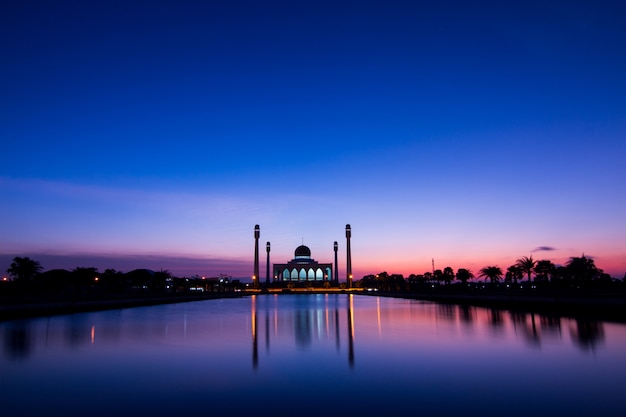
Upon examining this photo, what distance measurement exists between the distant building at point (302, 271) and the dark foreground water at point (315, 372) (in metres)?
113

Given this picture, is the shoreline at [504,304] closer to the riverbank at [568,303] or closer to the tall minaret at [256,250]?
the riverbank at [568,303]

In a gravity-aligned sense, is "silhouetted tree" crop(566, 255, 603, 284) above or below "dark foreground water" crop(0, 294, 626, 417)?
above

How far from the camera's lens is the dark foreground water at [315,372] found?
8953 millimetres

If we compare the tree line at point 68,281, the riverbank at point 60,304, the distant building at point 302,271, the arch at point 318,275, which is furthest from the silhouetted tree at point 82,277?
the arch at point 318,275

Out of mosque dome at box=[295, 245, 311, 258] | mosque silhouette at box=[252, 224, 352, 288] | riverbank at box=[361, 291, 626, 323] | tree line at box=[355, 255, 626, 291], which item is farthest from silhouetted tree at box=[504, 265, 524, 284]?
mosque dome at box=[295, 245, 311, 258]

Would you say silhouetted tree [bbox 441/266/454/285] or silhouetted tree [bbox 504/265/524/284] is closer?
silhouetted tree [bbox 504/265/524/284]

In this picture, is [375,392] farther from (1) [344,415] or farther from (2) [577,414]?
(2) [577,414]

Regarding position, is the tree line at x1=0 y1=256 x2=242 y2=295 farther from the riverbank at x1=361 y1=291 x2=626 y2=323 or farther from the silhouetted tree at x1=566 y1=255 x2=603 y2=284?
the silhouetted tree at x1=566 y1=255 x2=603 y2=284

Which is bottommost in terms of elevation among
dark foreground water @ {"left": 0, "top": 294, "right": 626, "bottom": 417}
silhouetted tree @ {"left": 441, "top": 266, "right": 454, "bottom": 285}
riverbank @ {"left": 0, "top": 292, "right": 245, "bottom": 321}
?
dark foreground water @ {"left": 0, "top": 294, "right": 626, "bottom": 417}

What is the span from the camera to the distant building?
134 meters

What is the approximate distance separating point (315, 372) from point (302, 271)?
12325 centimetres

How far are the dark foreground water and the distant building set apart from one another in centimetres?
11347

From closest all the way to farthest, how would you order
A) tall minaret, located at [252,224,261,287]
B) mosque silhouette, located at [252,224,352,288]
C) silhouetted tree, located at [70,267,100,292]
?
silhouetted tree, located at [70,267,100,292] → tall minaret, located at [252,224,261,287] → mosque silhouette, located at [252,224,352,288]

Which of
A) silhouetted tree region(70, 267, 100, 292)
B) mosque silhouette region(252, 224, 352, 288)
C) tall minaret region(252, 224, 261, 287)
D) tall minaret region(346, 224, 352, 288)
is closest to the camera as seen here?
silhouetted tree region(70, 267, 100, 292)
